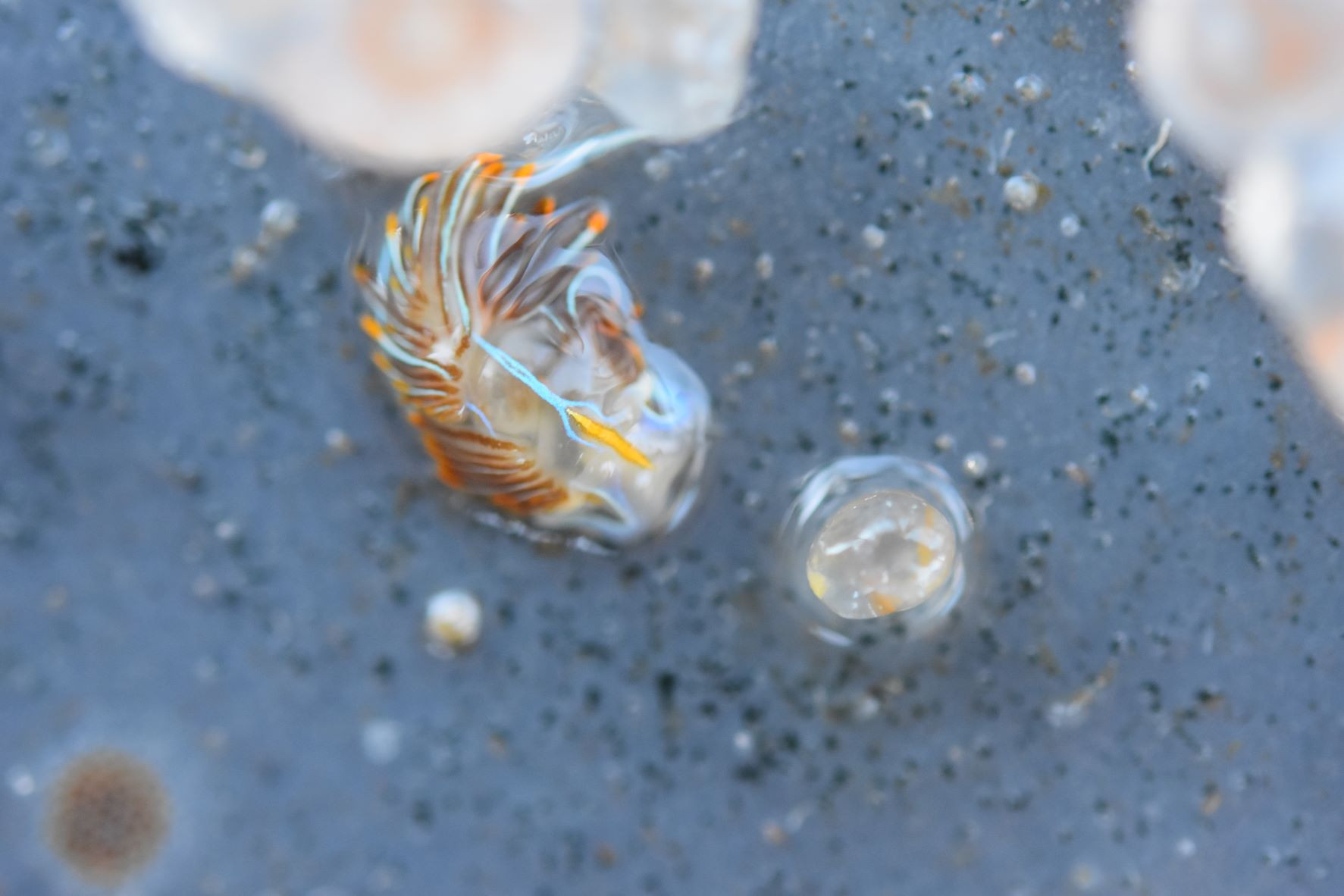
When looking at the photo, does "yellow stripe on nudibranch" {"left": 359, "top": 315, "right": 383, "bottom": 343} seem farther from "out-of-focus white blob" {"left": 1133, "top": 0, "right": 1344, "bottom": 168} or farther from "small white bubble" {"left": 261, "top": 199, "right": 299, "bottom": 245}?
"out-of-focus white blob" {"left": 1133, "top": 0, "right": 1344, "bottom": 168}

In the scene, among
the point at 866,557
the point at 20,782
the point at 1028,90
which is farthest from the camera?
the point at 1028,90

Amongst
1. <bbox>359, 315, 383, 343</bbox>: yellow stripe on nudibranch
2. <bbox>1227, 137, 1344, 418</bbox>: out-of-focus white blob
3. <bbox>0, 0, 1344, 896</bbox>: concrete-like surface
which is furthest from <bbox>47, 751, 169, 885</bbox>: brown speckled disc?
<bbox>1227, 137, 1344, 418</bbox>: out-of-focus white blob

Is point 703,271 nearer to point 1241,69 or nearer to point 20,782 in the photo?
point 1241,69

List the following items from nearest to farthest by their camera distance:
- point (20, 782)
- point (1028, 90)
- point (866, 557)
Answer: point (20, 782)
point (866, 557)
point (1028, 90)

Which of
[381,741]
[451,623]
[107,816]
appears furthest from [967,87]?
[107,816]

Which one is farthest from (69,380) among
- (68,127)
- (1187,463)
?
(1187,463)

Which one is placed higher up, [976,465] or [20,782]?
[976,465]

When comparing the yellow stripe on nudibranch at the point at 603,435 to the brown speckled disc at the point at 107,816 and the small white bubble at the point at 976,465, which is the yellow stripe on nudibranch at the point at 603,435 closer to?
the small white bubble at the point at 976,465
